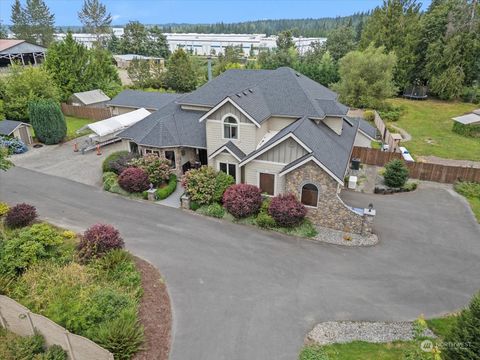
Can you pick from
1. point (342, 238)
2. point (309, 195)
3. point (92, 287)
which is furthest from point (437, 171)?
point (92, 287)

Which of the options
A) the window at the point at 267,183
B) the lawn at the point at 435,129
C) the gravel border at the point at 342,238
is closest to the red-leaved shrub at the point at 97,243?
the window at the point at 267,183

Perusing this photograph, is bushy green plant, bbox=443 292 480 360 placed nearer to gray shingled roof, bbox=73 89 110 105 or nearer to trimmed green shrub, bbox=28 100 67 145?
trimmed green shrub, bbox=28 100 67 145

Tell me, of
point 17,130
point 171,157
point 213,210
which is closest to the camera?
point 213,210

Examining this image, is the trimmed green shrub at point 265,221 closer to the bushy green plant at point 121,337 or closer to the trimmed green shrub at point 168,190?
the trimmed green shrub at point 168,190

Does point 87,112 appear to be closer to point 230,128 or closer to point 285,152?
point 230,128

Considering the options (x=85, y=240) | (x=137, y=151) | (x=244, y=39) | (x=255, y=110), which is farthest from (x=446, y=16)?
(x=244, y=39)

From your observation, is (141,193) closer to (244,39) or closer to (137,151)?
(137,151)

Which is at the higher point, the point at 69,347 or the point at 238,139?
the point at 238,139
